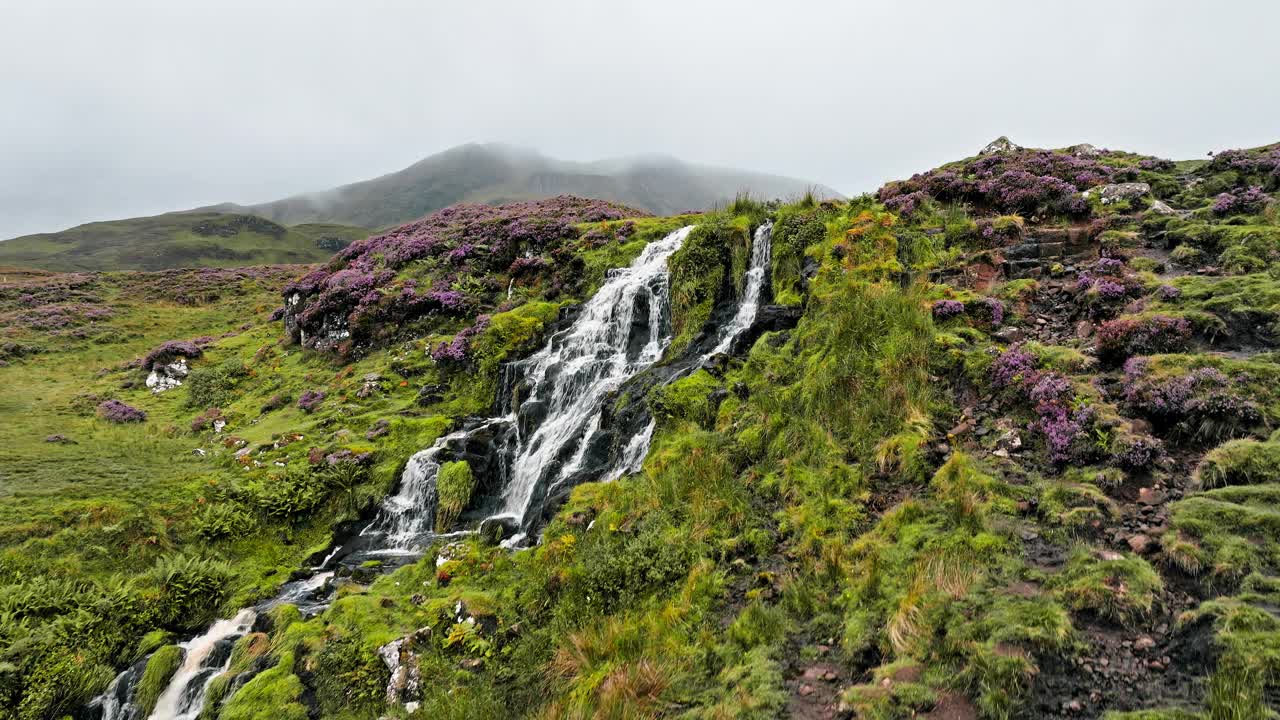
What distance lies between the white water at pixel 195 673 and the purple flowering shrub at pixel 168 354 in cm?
2623

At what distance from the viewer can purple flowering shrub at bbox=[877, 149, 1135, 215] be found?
17547 millimetres

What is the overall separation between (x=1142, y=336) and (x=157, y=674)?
813 inches

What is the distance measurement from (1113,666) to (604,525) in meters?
8.32

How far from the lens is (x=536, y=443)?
681 inches

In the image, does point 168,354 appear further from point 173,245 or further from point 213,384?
point 173,245

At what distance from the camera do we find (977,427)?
996cm

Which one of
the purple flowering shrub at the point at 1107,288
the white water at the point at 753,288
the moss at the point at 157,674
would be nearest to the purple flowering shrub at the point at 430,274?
the white water at the point at 753,288

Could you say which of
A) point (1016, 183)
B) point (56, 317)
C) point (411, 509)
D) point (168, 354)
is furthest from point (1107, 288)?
point (56, 317)

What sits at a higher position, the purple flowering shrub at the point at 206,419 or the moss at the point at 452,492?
the purple flowering shrub at the point at 206,419

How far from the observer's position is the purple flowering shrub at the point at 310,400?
23625mm

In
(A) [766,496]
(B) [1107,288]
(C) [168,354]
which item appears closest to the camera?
(A) [766,496]

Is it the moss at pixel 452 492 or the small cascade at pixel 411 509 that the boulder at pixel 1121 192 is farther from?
the small cascade at pixel 411 509

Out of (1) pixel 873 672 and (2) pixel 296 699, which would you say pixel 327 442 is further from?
(1) pixel 873 672

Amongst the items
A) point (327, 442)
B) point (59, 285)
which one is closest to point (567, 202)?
point (327, 442)
